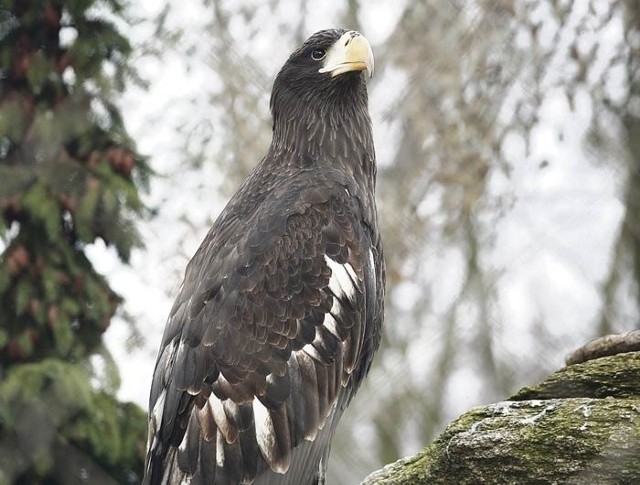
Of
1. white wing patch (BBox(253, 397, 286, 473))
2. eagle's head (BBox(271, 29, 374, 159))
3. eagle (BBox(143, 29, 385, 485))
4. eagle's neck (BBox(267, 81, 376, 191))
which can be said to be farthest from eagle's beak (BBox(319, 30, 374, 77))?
white wing patch (BBox(253, 397, 286, 473))

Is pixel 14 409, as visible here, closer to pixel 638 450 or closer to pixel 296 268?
pixel 296 268

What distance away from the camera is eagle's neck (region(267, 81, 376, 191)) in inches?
161

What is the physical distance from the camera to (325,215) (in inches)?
146

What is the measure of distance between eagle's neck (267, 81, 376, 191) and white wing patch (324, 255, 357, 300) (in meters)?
0.50

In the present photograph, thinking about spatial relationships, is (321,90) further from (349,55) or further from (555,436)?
(555,436)

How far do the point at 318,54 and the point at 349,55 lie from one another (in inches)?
6.8

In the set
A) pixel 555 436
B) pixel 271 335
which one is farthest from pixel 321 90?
pixel 555 436

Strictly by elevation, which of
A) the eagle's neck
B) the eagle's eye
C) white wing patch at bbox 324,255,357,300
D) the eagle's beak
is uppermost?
the eagle's eye

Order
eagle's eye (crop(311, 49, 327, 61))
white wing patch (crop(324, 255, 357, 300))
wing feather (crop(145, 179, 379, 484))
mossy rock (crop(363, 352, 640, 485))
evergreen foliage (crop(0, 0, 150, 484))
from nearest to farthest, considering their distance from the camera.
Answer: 1. mossy rock (crop(363, 352, 640, 485))
2. wing feather (crop(145, 179, 379, 484))
3. white wing patch (crop(324, 255, 357, 300))
4. evergreen foliage (crop(0, 0, 150, 484))
5. eagle's eye (crop(311, 49, 327, 61))

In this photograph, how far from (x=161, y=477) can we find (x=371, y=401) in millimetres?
2719

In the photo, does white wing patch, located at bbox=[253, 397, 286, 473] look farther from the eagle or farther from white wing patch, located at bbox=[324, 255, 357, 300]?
white wing patch, located at bbox=[324, 255, 357, 300]

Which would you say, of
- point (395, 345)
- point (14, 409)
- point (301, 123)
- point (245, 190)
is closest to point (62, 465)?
point (14, 409)

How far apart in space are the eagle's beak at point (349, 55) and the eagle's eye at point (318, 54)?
0.08ft

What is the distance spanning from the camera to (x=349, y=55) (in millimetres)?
4086
